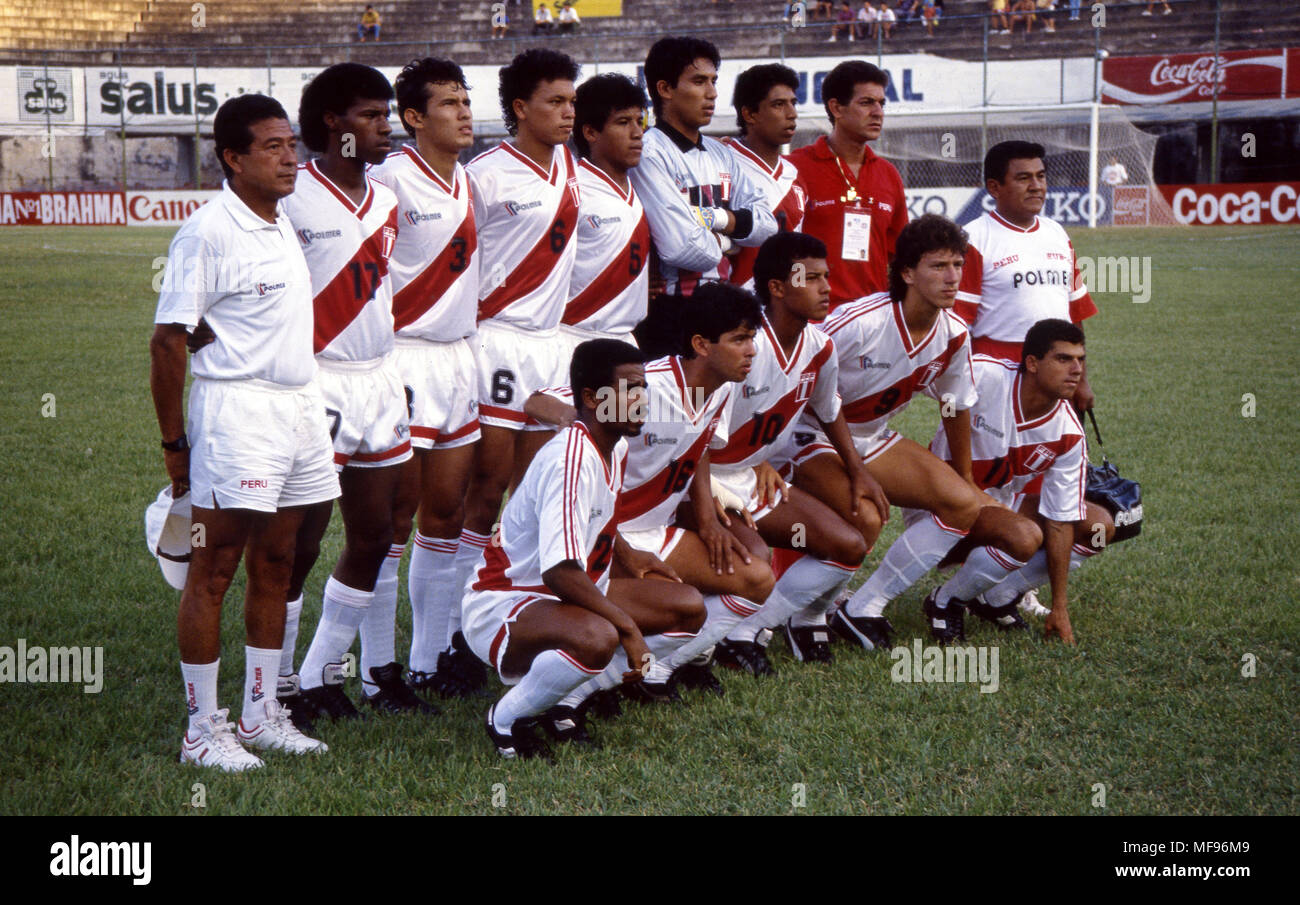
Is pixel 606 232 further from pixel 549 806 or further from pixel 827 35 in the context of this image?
pixel 827 35

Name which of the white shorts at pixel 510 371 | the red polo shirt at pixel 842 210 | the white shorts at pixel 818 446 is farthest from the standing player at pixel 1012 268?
the white shorts at pixel 510 371

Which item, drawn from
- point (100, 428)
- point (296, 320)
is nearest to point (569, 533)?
point (296, 320)

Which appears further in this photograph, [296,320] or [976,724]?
[976,724]

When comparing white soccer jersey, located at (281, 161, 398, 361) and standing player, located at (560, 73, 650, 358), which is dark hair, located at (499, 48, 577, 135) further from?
white soccer jersey, located at (281, 161, 398, 361)

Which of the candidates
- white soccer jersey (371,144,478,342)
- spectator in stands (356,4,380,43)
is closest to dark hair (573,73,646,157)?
white soccer jersey (371,144,478,342)

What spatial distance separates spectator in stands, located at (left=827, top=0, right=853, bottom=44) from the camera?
3068cm

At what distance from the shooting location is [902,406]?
5.70 metres

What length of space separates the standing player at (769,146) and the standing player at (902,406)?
47 centimetres

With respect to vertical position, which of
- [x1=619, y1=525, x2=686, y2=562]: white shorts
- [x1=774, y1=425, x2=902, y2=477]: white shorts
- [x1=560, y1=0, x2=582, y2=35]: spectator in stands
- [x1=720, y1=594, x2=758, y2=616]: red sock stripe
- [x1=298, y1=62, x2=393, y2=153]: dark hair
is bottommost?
[x1=720, y1=594, x2=758, y2=616]: red sock stripe

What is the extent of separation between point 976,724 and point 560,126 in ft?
8.77

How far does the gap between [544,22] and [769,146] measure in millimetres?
31103

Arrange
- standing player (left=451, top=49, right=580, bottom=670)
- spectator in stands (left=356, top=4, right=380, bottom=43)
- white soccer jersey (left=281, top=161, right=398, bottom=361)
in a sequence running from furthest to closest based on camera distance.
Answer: spectator in stands (left=356, top=4, right=380, bottom=43) → standing player (left=451, top=49, right=580, bottom=670) → white soccer jersey (left=281, top=161, right=398, bottom=361)

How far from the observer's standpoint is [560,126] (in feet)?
16.2

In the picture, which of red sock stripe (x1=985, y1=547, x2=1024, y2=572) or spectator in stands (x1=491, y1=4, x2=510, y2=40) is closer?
red sock stripe (x1=985, y1=547, x2=1024, y2=572)
